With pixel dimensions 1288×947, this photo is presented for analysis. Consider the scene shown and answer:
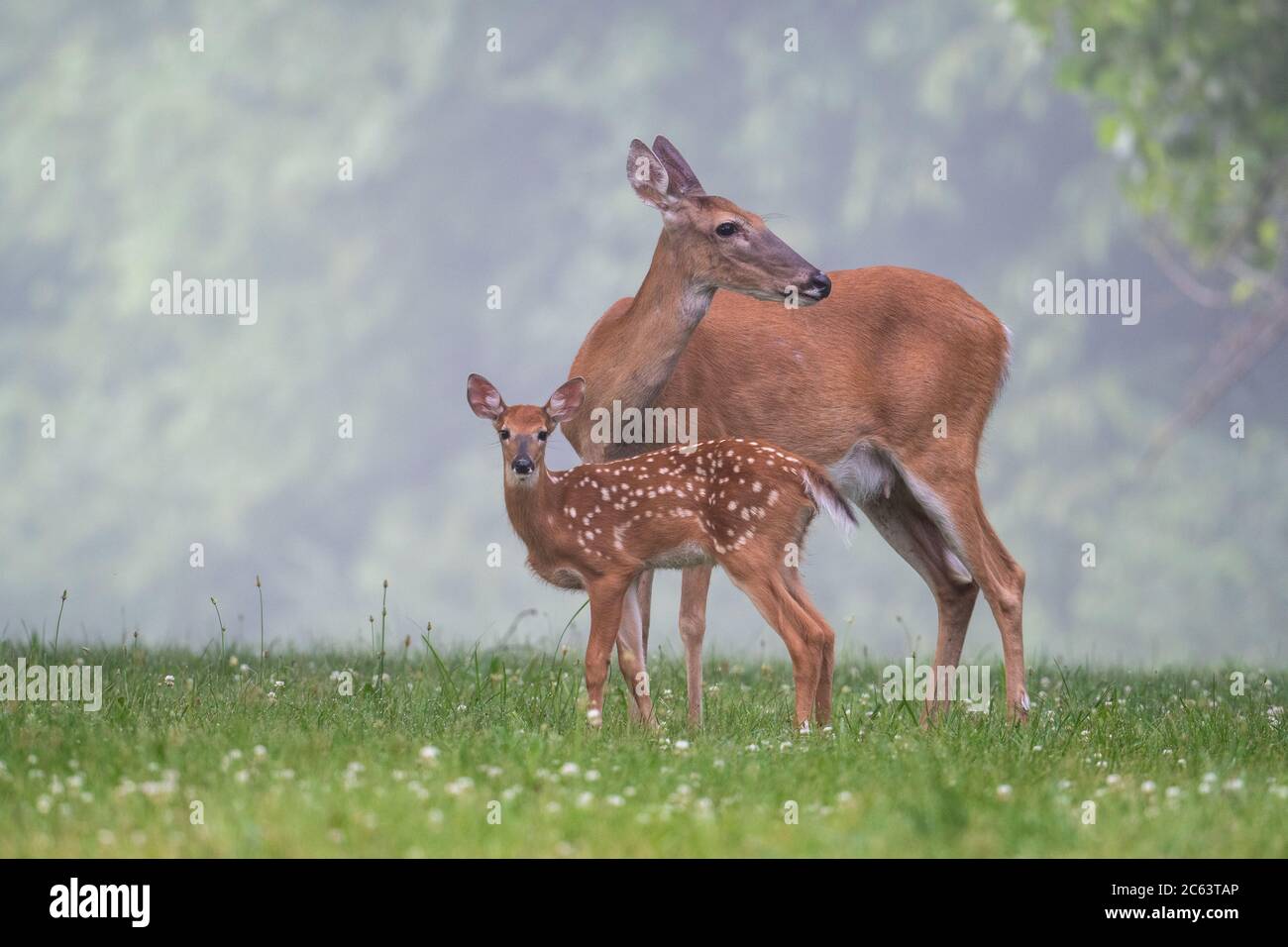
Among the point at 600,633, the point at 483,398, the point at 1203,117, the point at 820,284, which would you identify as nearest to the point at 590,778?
the point at 600,633

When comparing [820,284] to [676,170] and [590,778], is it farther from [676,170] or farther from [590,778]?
[590,778]

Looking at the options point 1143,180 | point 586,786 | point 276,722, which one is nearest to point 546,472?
point 276,722

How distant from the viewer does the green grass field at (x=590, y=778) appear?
4.72 m

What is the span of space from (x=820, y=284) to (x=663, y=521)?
4.94ft

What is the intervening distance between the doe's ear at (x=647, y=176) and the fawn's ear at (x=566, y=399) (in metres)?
1.14

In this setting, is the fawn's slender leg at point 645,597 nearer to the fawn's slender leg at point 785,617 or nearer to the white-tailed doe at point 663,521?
the white-tailed doe at point 663,521

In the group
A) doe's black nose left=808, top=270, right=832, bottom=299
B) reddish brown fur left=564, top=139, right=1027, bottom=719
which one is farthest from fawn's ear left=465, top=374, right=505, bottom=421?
doe's black nose left=808, top=270, right=832, bottom=299

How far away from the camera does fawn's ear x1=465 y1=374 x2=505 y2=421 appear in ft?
24.0

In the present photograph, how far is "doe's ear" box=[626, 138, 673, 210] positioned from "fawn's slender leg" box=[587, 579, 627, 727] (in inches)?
78.5

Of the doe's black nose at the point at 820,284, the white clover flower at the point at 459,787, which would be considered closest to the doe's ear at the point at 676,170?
the doe's black nose at the point at 820,284

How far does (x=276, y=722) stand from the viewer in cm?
677

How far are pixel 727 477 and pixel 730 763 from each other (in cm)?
168

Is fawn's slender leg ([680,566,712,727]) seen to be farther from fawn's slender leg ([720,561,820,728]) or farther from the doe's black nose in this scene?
the doe's black nose
